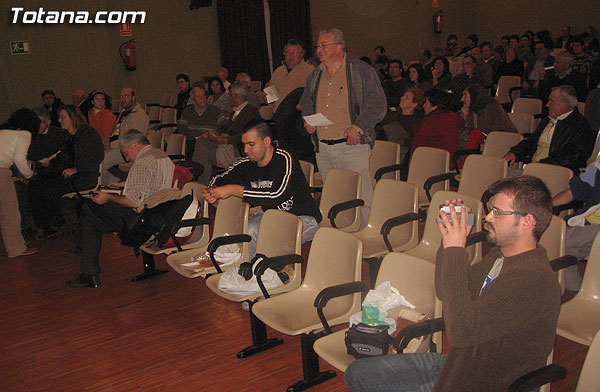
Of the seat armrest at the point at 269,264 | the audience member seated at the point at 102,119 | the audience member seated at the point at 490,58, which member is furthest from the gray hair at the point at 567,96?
the audience member seated at the point at 490,58

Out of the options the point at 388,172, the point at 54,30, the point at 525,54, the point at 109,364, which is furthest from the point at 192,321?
the point at 525,54

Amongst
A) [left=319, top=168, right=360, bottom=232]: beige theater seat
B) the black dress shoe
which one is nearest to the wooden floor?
the black dress shoe

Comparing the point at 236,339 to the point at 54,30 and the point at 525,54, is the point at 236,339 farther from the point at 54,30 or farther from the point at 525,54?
the point at 525,54

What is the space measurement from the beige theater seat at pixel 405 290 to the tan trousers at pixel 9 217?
Result: 4108 mm

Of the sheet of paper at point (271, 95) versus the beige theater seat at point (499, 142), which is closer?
the beige theater seat at point (499, 142)

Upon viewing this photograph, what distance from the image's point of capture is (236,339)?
371cm

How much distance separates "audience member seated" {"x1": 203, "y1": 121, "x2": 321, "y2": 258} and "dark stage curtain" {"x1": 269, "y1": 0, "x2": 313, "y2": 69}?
31.1 ft

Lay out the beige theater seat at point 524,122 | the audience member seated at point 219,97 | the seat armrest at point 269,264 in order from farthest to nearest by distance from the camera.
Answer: the audience member seated at point 219,97 → the beige theater seat at point 524,122 → the seat armrest at point 269,264

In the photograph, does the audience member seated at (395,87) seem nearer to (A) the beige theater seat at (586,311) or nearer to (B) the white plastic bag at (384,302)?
(A) the beige theater seat at (586,311)

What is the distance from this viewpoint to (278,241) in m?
3.55

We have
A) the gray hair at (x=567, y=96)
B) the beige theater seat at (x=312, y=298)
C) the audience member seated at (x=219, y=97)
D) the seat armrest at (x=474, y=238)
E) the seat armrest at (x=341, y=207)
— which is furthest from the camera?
the audience member seated at (x=219, y=97)

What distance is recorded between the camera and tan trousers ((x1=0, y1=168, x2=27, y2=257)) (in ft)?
18.1

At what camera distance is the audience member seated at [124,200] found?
14.9 feet

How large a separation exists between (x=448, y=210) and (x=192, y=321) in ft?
8.11
